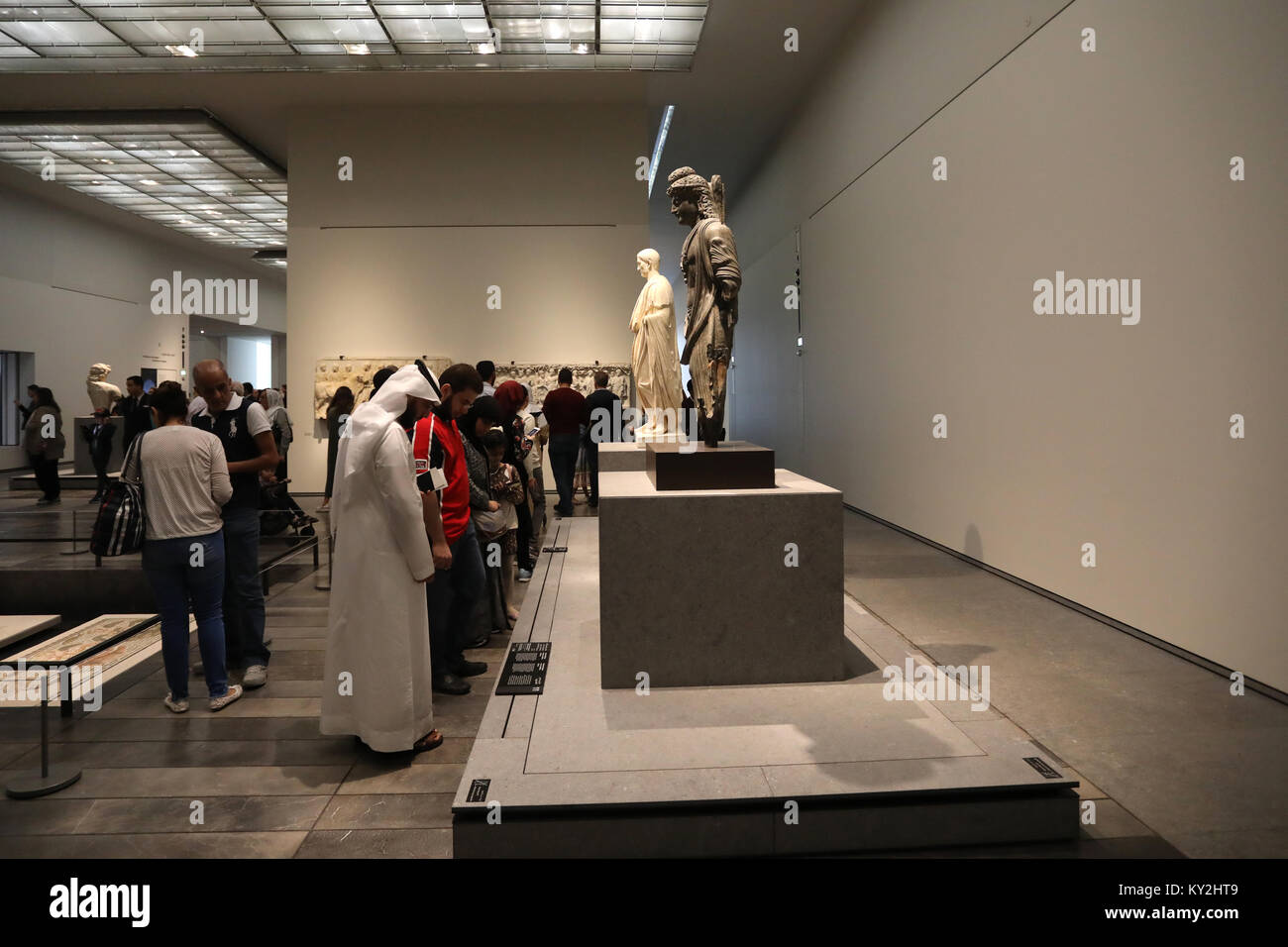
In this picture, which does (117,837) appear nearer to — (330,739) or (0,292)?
(330,739)

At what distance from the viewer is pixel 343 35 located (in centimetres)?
1030

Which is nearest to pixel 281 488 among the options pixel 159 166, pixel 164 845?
pixel 164 845

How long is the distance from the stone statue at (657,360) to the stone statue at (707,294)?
3.95 meters

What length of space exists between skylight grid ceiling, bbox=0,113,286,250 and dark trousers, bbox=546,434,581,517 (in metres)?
8.16

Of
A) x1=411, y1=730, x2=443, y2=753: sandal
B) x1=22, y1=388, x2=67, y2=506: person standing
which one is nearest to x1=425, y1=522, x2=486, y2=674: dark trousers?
x1=411, y1=730, x2=443, y2=753: sandal

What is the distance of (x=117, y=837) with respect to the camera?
295cm

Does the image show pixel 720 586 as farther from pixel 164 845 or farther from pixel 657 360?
pixel 657 360

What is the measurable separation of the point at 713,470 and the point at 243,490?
2677 millimetres

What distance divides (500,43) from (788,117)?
539 centimetres

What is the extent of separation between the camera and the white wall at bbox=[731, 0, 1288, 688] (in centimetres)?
409

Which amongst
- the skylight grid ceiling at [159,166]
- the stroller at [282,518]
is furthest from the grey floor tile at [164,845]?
the skylight grid ceiling at [159,166]

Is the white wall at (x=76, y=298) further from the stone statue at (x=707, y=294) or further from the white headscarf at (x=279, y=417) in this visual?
the stone statue at (x=707, y=294)

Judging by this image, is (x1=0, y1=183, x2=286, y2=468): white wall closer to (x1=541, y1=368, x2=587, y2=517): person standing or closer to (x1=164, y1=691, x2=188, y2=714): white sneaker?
(x1=541, y1=368, x2=587, y2=517): person standing

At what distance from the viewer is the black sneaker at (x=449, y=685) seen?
4426 mm
